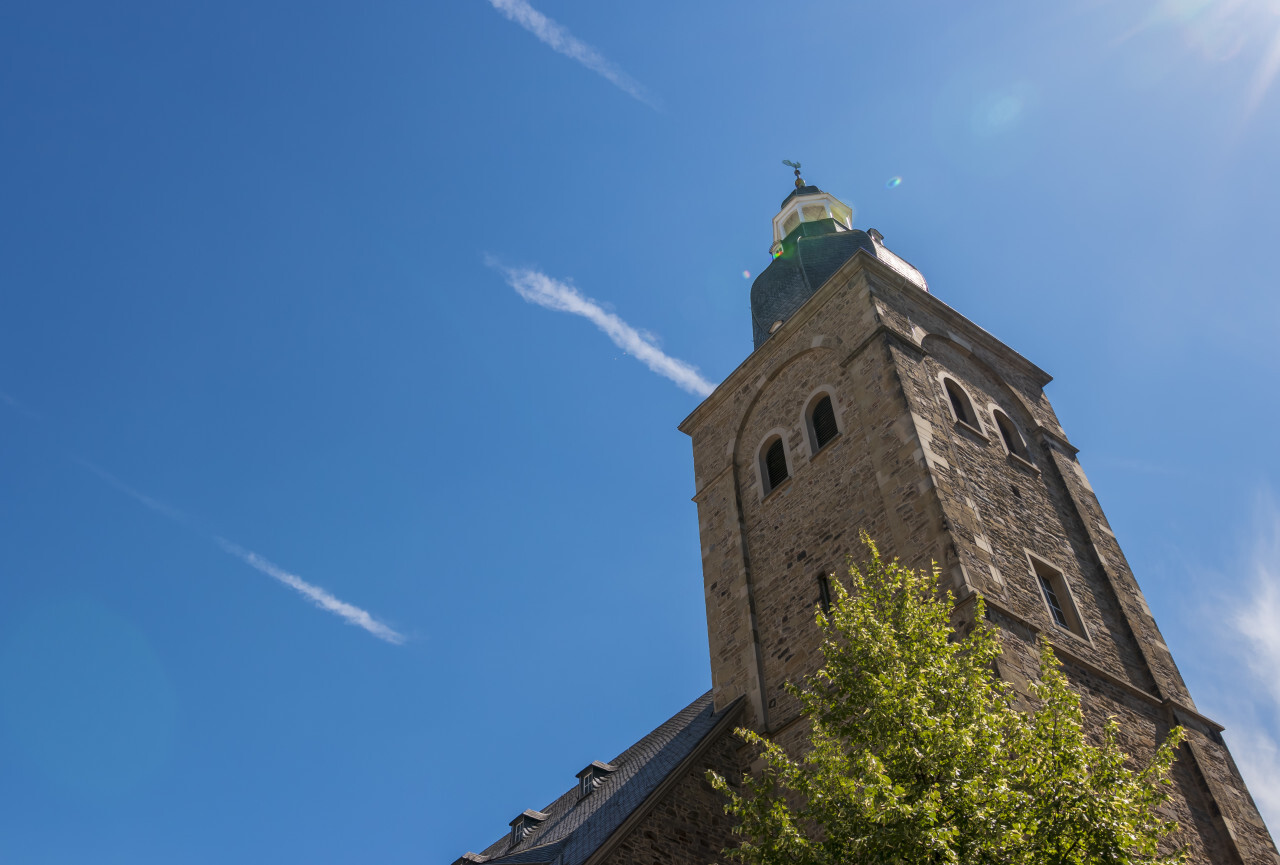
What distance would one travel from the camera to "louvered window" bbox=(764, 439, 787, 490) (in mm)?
18234

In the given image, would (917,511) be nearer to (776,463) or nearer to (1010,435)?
(776,463)

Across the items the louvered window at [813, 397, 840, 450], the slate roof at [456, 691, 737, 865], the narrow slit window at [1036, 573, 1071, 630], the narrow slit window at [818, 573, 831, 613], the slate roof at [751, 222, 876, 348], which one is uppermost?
the slate roof at [751, 222, 876, 348]

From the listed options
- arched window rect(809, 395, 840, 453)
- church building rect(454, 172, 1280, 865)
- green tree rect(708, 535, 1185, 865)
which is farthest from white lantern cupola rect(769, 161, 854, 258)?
green tree rect(708, 535, 1185, 865)

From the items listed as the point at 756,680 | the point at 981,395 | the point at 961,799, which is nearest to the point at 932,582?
the point at 756,680

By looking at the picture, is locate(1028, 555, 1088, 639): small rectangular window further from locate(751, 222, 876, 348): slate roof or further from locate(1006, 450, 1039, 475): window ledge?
locate(751, 222, 876, 348): slate roof

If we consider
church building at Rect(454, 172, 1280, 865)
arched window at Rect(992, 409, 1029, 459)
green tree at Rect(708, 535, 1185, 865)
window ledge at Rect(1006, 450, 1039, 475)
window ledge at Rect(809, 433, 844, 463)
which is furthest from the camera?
arched window at Rect(992, 409, 1029, 459)

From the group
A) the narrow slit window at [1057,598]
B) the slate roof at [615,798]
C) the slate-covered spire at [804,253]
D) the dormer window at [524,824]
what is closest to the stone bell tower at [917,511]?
the narrow slit window at [1057,598]

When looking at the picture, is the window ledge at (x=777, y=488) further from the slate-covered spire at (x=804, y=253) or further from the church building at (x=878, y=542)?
the slate-covered spire at (x=804, y=253)

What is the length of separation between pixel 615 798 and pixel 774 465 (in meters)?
6.97

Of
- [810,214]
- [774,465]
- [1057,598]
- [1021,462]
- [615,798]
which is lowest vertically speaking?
[615,798]

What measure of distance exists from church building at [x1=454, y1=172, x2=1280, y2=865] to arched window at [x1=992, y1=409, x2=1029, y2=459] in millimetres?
48

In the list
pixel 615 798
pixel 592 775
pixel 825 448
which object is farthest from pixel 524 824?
pixel 825 448

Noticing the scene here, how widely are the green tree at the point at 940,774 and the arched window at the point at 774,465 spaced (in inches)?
326

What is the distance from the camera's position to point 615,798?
14.2 metres
